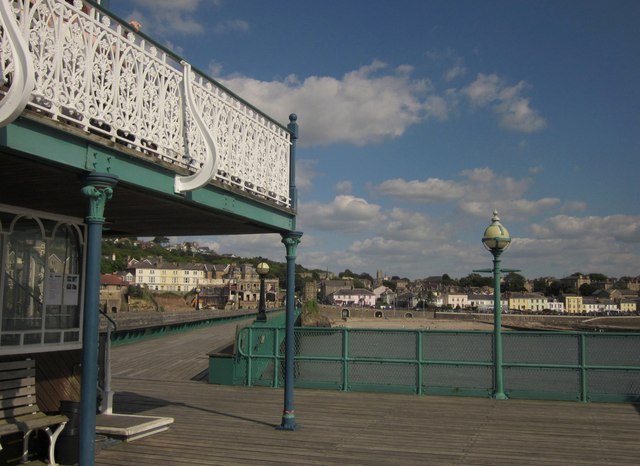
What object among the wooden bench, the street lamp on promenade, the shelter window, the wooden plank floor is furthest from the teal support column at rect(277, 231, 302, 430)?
the street lamp on promenade

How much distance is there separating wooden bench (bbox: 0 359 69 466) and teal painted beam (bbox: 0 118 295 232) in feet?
8.79

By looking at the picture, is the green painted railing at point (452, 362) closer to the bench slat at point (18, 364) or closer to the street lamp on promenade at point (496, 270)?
the street lamp on promenade at point (496, 270)

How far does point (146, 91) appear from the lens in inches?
237

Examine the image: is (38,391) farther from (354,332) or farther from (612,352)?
(612,352)

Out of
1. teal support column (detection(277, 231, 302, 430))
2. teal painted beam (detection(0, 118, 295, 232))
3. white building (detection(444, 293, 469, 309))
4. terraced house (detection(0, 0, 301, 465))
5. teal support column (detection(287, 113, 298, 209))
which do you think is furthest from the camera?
white building (detection(444, 293, 469, 309))

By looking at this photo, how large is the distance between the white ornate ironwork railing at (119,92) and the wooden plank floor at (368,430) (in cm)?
335

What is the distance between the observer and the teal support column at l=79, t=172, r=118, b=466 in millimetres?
5094

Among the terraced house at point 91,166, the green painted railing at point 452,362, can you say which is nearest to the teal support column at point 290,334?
the terraced house at point 91,166

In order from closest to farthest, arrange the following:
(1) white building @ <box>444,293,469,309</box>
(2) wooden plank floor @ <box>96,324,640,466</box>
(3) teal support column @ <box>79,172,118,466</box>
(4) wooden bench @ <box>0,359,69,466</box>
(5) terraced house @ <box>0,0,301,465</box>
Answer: (5) terraced house @ <box>0,0,301,465</box>
(3) teal support column @ <box>79,172,118,466</box>
(4) wooden bench @ <box>0,359,69,466</box>
(2) wooden plank floor @ <box>96,324,640,466</box>
(1) white building @ <box>444,293,469,309</box>

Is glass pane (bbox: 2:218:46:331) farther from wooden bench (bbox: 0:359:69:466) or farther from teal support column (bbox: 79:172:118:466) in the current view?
teal support column (bbox: 79:172:118:466)

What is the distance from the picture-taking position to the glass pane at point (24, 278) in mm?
7188

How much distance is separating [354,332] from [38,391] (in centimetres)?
684

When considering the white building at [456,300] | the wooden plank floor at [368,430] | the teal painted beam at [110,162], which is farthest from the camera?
the white building at [456,300]

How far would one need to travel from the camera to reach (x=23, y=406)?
22.2 feet
